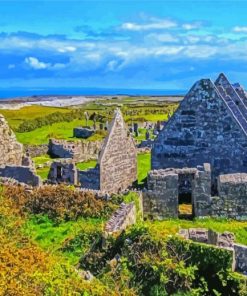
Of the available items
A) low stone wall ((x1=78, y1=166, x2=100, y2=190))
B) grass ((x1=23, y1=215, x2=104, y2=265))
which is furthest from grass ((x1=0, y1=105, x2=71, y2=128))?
grass ((x1=23, y1=215, x2=104, y2=265))

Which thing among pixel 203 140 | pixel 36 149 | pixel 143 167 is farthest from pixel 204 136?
pixel 36 149

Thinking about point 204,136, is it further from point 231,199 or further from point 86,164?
point 86,164

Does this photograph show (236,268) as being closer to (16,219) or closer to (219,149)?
(16,219)

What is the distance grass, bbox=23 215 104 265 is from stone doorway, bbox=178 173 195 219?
3720mm

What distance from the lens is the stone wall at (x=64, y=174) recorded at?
3073 centimetres

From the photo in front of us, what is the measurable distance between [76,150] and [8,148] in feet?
53.4

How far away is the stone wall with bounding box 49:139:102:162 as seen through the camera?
1824 inches

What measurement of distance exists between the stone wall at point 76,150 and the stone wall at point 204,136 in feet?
64.1

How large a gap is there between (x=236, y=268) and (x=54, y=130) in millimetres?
57678

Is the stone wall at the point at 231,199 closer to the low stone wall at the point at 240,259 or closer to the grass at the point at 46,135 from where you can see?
the low stone wall at the point at 240,259

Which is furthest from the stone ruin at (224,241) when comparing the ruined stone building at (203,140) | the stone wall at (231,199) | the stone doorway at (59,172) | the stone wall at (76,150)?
the stone wall at (76,150)

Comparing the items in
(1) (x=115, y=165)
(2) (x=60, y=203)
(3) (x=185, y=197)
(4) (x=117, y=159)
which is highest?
(4) (x=117, y=159)

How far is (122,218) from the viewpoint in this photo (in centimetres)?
1859

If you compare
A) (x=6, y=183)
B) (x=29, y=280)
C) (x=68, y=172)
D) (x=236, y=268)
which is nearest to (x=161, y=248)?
(x=236, y=268)
